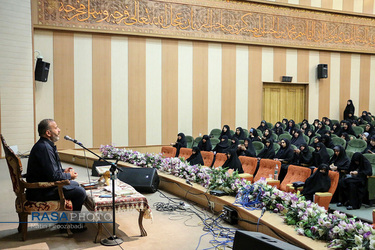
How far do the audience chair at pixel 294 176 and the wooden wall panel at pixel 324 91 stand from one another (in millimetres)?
8190

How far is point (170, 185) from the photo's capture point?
235 inches

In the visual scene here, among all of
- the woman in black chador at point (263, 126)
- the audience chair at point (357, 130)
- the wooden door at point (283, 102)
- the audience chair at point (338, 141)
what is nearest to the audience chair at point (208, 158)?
the audience chair at point (338, 141)

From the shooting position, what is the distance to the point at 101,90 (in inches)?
405

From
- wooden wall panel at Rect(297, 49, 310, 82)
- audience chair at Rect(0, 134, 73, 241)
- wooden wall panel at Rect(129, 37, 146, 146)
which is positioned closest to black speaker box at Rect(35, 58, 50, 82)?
wooden wall panel at Rect(129, 37, 146, 146)

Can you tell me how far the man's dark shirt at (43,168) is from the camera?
3574 millimetres

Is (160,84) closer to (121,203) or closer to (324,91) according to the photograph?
(324,91)

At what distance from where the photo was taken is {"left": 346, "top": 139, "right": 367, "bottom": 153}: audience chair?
7.84m

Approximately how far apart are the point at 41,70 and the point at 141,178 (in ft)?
16.9

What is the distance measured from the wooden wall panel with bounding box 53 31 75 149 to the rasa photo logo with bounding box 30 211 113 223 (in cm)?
622

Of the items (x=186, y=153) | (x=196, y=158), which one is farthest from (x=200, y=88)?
(x=196, y=158)

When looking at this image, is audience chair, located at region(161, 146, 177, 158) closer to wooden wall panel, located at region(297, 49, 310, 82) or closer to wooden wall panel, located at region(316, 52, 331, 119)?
wooden wall panel, located at region(297, 49, 310, 82)

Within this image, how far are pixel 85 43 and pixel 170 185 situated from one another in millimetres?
6000

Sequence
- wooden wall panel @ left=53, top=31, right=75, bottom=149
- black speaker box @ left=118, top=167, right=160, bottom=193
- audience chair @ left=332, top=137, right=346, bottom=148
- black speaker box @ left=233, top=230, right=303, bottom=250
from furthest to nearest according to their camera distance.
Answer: wooden wall panel @ left=53, top=31, right=75, bottom=149 → audience chair @ left=332, top=137, right=346, bottom=148 → black speaker box @ left=118, top=167, right=160, bottom=193 → black speaker box @ left=233, top=230, right=303, bottom=250

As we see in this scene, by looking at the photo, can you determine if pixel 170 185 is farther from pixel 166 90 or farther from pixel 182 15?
pixel 182 15
